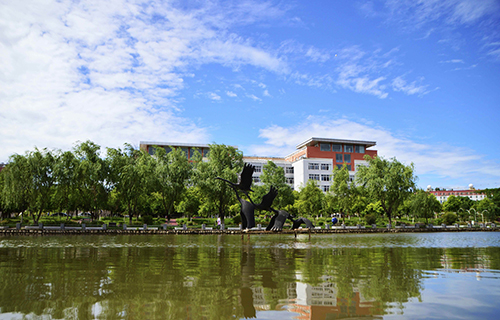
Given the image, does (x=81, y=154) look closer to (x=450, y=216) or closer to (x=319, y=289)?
(x=319, y=289)

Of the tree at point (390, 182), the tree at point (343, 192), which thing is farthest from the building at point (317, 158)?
the tree at point (390, 182)

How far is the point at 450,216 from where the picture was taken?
221 feet

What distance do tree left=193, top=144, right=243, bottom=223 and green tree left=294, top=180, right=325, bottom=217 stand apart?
54.9ft

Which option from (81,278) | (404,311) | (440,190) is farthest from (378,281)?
(440,190)

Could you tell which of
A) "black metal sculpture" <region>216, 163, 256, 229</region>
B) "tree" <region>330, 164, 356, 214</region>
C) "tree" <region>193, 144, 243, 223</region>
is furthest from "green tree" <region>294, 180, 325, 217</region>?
"black metal sculpture" <region>216, 163, 256, 229</region>

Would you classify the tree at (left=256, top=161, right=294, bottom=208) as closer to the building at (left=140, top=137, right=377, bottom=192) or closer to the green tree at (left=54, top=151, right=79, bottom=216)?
the green tree at (left=54, top=151, right=79, bottom=216)

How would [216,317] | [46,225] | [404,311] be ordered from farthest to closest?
[46,225], [404,311], [216,317]

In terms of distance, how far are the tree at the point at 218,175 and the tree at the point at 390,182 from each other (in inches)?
800

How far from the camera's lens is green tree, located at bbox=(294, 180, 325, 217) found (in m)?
62.7

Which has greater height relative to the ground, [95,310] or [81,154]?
[81,154]

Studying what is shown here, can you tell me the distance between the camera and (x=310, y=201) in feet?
208

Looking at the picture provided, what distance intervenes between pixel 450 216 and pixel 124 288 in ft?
236

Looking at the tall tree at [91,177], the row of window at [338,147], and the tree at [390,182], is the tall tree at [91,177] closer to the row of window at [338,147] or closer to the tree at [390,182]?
the tree at [390,182]

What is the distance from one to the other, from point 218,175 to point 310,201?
22061 mm
